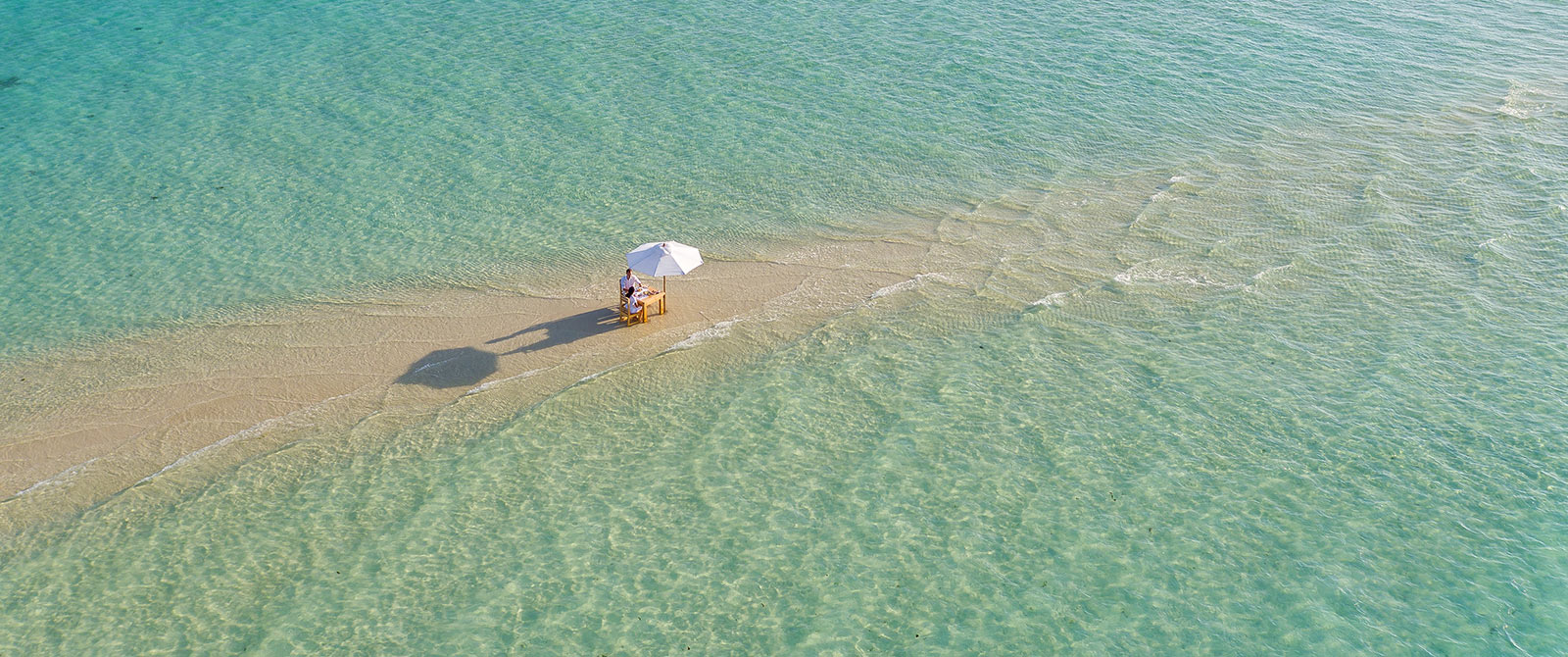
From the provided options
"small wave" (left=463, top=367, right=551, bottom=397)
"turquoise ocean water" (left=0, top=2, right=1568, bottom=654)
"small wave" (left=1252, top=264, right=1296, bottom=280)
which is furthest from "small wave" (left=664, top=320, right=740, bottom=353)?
"small wave" (left=1252, top=264, right=1296, bottom=280)

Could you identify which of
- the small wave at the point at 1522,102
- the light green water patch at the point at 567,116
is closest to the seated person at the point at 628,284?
the light green water patch at the point at 567,116

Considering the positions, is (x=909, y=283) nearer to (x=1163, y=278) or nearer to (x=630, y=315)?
(x=1163, y=278)

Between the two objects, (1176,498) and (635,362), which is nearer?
(1176,498)

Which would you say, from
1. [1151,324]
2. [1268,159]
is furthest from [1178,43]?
[1151,324]

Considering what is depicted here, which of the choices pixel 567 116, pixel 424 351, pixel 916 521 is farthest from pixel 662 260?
pixel 567 116

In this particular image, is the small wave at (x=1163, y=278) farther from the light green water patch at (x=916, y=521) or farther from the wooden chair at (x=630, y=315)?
the wooden chair at (x=630, y=315)

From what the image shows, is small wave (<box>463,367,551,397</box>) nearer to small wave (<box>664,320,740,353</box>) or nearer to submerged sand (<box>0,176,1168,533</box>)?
submerged sand (<box>0,176,1168,533</box>)

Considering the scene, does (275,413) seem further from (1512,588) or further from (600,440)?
(1512,588)
